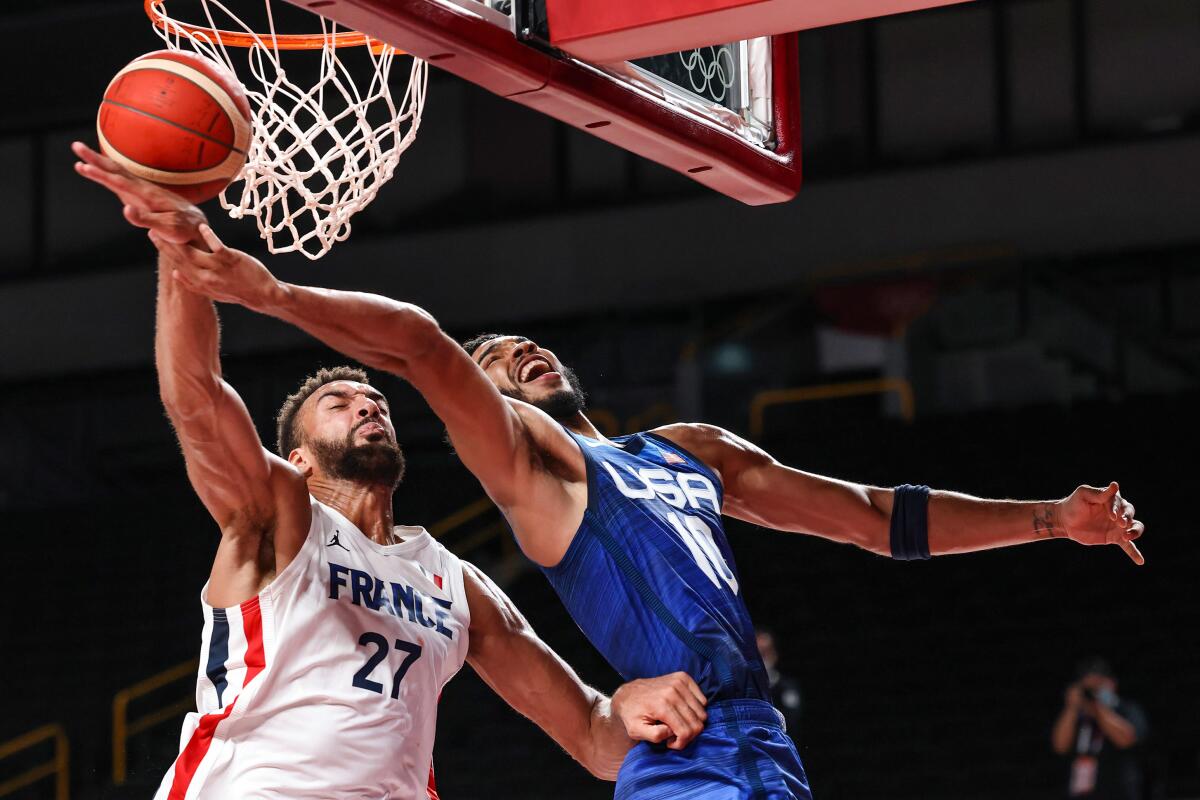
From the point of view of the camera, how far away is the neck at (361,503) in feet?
13.5

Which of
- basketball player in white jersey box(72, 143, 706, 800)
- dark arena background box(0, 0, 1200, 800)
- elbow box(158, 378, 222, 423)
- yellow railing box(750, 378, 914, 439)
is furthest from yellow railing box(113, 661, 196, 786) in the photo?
elbow box(158, 378, 222, 423)

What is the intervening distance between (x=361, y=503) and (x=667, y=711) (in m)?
1.10

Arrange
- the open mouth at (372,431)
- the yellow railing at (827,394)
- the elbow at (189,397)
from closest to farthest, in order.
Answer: the elbow at (189,397), the open mouth at (372,431), the yellow railing at (827,394)

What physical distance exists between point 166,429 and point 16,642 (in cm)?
312

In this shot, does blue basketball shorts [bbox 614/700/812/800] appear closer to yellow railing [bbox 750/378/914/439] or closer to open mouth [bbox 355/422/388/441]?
open mouth [bbox 355/422/388/441]

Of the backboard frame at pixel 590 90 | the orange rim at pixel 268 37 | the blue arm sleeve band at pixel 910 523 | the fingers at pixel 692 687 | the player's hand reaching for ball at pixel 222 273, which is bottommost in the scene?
the fingers at pixel 692 687

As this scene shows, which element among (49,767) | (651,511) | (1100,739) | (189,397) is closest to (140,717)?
(49,767)

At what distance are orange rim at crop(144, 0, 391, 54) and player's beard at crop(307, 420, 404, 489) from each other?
3.23ft

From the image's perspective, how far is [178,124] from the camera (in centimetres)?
317

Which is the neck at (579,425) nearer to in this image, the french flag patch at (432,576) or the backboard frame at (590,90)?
the french flag patch at (432,576)

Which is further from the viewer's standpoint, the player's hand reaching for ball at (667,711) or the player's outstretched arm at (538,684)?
the player's outstretched arm at (538,684)

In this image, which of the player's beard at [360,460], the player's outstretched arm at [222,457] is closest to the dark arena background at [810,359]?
the player's beard at [360,460]

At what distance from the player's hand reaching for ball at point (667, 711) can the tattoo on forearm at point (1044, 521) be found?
1040mm

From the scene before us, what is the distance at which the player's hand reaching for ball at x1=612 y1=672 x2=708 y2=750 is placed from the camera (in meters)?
3.37
